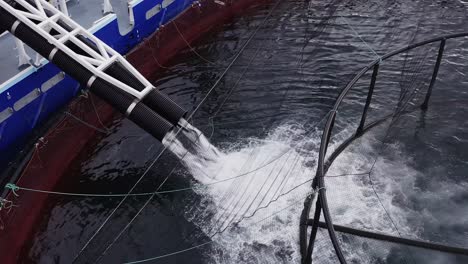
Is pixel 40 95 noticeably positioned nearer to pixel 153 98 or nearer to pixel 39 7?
pixel 39 7

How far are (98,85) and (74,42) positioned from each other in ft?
5.82

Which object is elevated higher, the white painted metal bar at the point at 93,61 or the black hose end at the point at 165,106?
the white painted metal bar at the point at 93,61

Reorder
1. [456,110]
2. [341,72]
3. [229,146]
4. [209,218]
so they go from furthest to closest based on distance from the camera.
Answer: [341,72] → [456,110] → [229,146] → [209,218]

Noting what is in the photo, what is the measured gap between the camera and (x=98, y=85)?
13.3 m

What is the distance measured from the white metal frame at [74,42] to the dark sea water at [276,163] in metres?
3.71

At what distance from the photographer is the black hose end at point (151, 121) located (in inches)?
509

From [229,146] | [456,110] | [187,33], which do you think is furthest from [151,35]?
[456,110]

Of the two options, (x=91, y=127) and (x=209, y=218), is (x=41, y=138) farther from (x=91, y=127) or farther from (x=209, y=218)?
(x=209, y=218)

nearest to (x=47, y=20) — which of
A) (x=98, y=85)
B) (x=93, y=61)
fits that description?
(x=93, y=61)

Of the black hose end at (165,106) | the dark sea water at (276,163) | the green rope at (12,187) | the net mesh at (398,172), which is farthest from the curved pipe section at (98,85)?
the net mesh at (398,172)

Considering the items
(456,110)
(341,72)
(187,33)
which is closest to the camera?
(456,110)

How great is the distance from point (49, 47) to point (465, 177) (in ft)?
46.8

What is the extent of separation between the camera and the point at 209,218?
14039 millimetres

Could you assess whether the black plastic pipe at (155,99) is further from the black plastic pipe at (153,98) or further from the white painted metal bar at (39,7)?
the white painted metal bar at (39,7)
